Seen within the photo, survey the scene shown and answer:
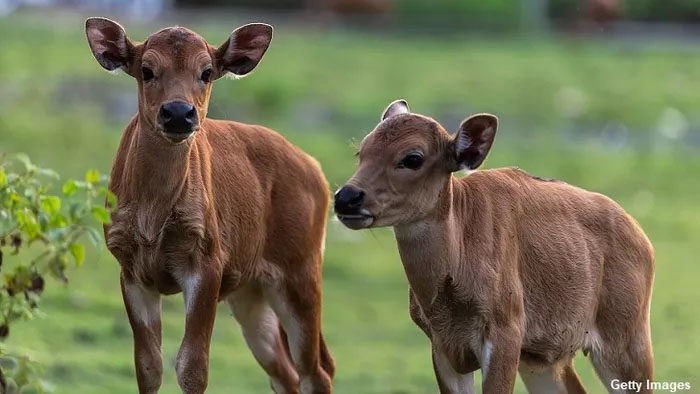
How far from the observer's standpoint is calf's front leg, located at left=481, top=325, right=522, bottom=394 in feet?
28.9

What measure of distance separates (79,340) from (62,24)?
20.2 metres

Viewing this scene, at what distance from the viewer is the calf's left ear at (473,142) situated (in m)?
8.95

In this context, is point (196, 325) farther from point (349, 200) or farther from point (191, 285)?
point (349, 200)

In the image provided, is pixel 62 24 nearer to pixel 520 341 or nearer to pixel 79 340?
pixel 79 340

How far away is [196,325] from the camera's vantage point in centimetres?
955

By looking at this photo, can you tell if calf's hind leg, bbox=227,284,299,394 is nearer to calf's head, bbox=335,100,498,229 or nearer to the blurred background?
the blurred background

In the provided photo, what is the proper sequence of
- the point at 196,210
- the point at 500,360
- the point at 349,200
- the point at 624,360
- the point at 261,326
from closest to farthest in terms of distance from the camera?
the point at 349,200 < the point at 500,360 < the point at 196,210 < the point at 624,360 < the point at 261,326

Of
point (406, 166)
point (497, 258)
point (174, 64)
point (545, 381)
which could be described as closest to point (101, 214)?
point (174, 64)

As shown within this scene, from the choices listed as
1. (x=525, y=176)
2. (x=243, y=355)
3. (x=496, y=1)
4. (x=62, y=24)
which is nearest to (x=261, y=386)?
(x=243, y=355)

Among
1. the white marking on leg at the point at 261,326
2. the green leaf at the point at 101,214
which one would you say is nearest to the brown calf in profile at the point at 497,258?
the green leaf at the point at 101,214

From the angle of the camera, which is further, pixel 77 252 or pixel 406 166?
pixel 77 252

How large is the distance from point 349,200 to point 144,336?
1.78 m

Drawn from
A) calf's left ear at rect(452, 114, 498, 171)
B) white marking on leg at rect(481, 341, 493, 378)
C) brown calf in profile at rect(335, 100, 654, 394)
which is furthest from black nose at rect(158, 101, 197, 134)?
white marking on leg at rect(481, 341, 493, 378)

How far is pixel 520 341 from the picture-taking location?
8.97m
